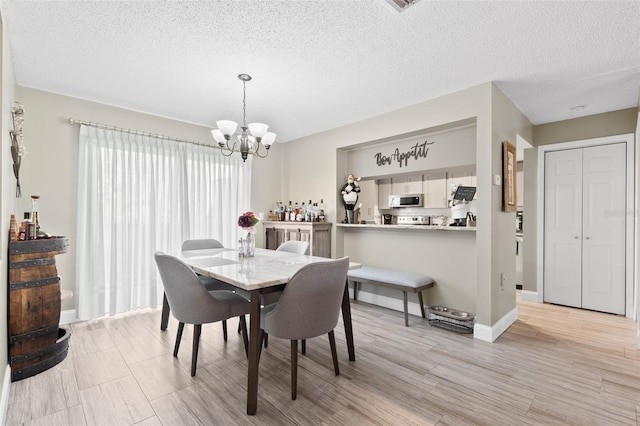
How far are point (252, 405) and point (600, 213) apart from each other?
14.5ft

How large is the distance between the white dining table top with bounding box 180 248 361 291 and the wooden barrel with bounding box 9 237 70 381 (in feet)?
3.31

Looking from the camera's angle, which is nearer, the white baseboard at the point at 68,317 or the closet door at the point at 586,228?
the white baseboard at the point at 68,317

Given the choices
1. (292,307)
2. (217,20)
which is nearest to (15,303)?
(292,307)

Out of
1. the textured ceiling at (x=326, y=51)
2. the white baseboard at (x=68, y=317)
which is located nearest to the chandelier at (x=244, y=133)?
the textured ceiling at (x=326, y=51)

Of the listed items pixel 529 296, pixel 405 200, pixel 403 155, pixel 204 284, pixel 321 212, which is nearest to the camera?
pixel 204 284

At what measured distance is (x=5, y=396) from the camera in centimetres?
180

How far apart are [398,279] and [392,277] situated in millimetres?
89

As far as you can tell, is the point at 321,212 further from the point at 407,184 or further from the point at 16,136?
the point at 16,136

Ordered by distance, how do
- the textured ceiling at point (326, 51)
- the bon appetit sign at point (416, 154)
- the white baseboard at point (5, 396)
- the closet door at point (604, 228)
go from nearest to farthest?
the white baseboard at point (5, 396), the textured ceiling at point (326, 51), the bon appetit sign at point (416, 154), the closet door at point (604, 228)

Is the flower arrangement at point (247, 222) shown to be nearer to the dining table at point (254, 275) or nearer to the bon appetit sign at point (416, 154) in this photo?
the dining table at point (254, 275)

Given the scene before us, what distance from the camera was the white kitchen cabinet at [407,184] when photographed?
13.1 feet

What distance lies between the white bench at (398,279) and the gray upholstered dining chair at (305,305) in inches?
58.3

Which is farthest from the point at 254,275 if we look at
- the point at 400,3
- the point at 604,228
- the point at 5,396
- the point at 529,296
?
the point at 604,228

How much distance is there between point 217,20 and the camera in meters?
1.98
